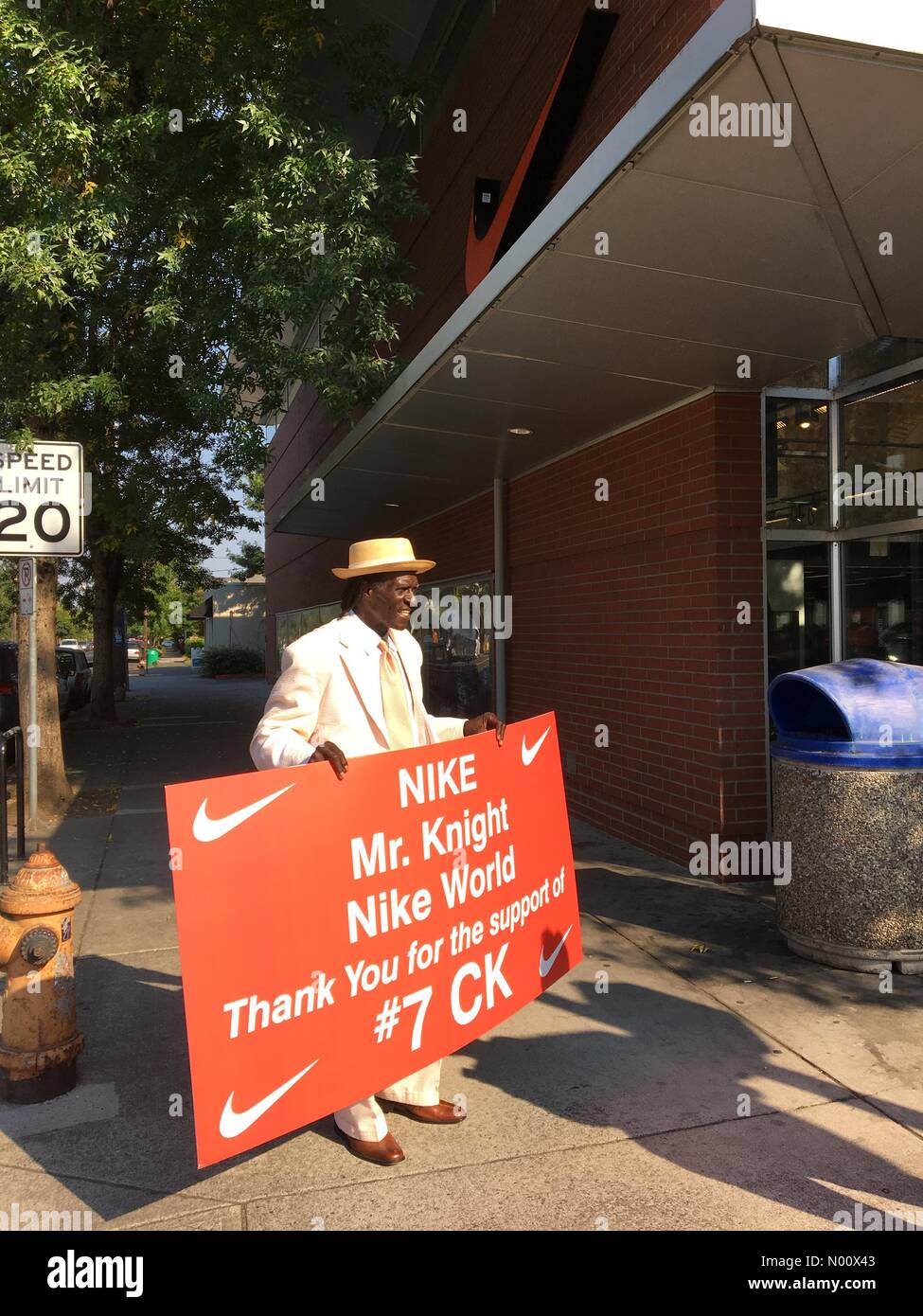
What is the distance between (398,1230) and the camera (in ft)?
9.09

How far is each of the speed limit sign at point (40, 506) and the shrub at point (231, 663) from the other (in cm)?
3789

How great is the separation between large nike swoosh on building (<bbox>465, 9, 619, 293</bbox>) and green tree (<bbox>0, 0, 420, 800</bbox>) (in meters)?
1.16

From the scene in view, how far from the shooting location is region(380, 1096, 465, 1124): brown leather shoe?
11.3 ft

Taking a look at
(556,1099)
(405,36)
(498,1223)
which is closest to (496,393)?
(556,1099)

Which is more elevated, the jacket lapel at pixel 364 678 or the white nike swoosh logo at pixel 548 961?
A: the jacket lapel at pixel 364 678

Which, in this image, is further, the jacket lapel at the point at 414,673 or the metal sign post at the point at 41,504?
the metal sign post at the point at 41,504

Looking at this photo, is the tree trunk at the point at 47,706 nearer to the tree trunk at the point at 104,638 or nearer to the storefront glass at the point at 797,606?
the storefront glass at the point at 797,606

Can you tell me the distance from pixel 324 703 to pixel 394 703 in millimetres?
268

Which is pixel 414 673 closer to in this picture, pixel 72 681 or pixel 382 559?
pixel 382 559

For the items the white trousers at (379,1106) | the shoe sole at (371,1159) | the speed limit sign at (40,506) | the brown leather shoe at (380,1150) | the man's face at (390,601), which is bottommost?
the shoe sole at (371,1159)

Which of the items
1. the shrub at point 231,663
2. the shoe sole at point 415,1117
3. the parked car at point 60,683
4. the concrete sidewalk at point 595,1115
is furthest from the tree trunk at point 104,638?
the shrub at point 231,663

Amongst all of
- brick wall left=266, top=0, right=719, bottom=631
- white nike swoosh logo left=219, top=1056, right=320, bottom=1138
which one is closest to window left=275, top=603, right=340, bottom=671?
brick wall left=266, top=0, right=719, bottom=631

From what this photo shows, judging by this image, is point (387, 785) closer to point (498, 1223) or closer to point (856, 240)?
point (498, 1223)

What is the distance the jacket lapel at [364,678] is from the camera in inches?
134
